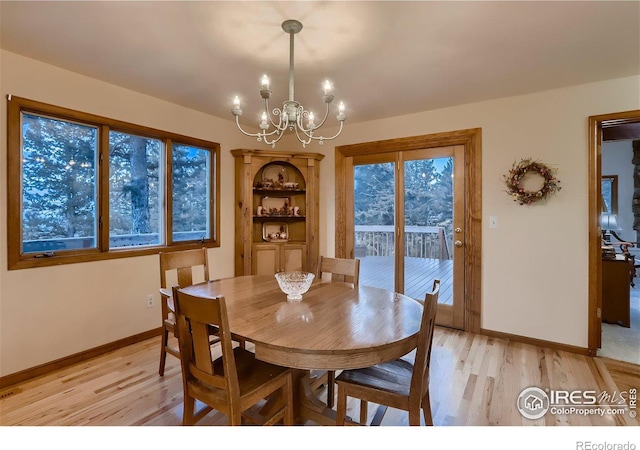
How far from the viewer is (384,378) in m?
1.54

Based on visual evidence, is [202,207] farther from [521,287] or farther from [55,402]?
[521,287]

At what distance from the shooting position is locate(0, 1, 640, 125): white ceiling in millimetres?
1750

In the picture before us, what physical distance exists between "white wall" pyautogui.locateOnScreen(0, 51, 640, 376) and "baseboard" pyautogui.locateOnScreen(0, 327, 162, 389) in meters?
0.04

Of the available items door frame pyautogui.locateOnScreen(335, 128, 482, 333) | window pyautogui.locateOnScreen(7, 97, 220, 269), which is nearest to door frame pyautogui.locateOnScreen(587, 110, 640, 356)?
door frame pyautogui.locateOnScreen(335, 128, 482, 333)

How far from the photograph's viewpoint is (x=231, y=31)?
6.40ft

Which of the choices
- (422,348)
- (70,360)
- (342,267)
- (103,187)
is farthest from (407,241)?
(70,360)

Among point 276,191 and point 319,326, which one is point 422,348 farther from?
point 276,191

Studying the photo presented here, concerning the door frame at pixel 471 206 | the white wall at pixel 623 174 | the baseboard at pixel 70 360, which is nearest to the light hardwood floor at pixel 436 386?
the baseboard at pixel 70 360

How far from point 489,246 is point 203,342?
2889mm

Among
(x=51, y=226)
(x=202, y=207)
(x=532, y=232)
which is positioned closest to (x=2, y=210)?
(x=51, y=226)

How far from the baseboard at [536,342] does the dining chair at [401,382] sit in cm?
196

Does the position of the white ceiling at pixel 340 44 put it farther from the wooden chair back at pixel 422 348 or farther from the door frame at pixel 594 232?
the wooden chair back at pixel 422 348

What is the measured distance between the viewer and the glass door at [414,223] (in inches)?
134

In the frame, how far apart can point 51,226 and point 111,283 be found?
2.18ft
